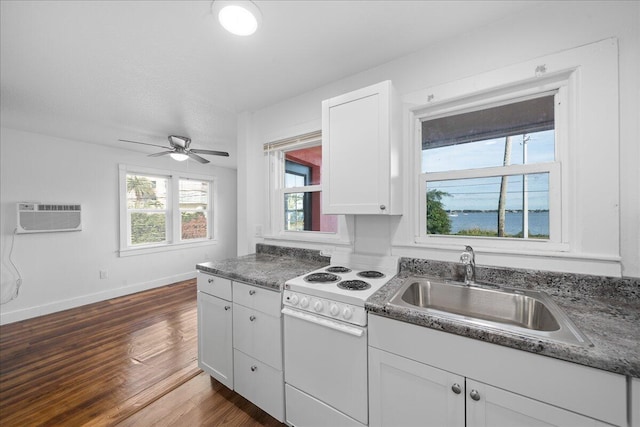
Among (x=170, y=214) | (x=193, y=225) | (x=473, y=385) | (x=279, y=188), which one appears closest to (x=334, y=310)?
(x=473, y=385)

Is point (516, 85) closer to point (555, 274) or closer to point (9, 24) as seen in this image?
point (555, 274)

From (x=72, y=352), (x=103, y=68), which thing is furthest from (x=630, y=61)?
(x=72, y=352)

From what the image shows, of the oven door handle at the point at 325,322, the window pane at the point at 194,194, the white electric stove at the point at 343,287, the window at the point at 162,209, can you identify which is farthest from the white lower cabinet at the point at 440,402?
the window pane at the point at 194,194

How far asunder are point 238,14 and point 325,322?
169 cm

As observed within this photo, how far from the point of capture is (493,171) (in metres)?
1.51

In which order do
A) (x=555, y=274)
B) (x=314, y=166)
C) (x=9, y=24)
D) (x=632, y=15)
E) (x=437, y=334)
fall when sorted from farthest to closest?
(x=314, y=166) → (x=9, y=24) → (x=555, y=274) → (x=632, y=15) → (x=437, y=334)

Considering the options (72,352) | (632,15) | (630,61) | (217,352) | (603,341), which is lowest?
(72,352)

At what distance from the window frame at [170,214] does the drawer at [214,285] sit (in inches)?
115

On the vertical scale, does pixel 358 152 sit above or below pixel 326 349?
above

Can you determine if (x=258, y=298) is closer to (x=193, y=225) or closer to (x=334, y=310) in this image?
(x=334, y=310)

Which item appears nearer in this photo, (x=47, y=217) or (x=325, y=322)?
(x=325, y=322)

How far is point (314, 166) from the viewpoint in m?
2.39

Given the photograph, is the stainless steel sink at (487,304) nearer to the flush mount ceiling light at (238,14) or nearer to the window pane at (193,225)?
the flush mount ceiling light at (238,14)

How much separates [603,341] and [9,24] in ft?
10.3
